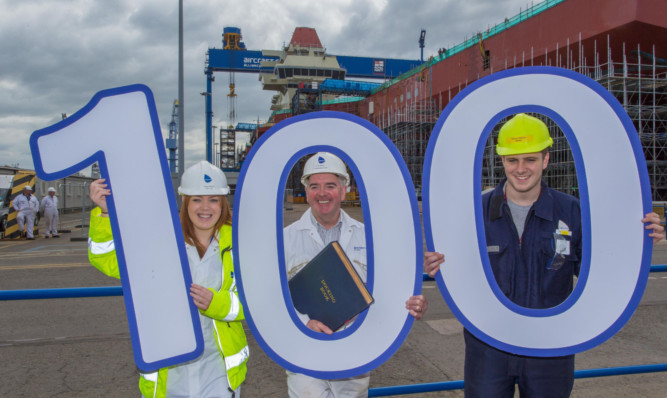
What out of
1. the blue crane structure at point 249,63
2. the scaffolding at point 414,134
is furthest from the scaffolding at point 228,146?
the scaffolding at point 414,134

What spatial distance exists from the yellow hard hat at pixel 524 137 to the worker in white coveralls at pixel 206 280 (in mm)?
1375

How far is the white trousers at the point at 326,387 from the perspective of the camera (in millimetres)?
2324

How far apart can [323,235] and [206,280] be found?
67cm

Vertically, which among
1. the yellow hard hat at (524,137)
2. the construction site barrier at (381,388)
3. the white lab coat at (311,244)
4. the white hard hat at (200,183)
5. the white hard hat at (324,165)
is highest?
the yellow hard hat at (524,137)

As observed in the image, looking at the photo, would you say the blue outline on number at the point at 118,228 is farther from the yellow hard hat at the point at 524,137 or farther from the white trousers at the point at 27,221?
the white trousers at the point at 27,221

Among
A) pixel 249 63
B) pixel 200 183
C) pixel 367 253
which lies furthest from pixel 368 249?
pixel 249 63

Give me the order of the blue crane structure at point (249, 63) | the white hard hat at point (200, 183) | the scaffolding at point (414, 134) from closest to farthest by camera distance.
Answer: the white hard hat at point (200, 183)
the scaffolding at point (414, 134)
the blue crane structure at point (249, 63)

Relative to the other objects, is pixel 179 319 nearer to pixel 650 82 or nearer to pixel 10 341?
pixel 10 341

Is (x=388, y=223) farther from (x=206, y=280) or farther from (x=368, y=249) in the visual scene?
(x=206, y=280)

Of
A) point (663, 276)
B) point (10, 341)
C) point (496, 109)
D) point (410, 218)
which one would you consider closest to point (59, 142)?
point (410, 218)

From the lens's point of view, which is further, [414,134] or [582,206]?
[414,134]

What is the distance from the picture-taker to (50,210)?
51.6 ft

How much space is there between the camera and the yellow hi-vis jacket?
204 centimetres

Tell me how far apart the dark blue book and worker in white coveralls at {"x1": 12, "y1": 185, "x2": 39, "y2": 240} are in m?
15.9
